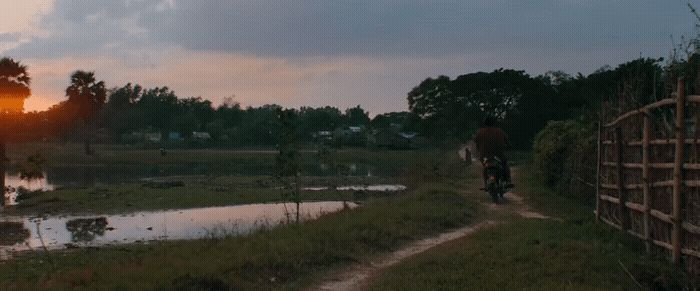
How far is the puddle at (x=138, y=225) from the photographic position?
1973 cm

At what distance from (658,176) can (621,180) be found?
1.79 metres

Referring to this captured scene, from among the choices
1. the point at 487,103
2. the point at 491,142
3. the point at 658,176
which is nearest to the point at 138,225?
the point at 491,142

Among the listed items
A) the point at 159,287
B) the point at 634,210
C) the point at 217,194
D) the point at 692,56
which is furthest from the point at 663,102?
the point at 217,194

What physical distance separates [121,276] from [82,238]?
13671mm

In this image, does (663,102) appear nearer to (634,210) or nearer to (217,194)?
(634,210)

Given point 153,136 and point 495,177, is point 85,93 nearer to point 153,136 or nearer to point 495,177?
point 153,136

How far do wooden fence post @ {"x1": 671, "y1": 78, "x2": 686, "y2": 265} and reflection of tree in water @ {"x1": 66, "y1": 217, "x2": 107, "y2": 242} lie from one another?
17.3 metres

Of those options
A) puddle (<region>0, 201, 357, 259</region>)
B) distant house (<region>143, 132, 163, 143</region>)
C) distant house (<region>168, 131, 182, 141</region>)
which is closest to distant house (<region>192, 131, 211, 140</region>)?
distant house (<region>168, 131, 182, 141</region>)

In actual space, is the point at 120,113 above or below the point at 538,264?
above

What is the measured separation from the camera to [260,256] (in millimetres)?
9867

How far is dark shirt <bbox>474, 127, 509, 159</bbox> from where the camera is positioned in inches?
639

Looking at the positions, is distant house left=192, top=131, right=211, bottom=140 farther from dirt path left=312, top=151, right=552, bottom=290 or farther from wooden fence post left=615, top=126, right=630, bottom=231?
wooden fence post left=615, top=126, right=630, bottom=231

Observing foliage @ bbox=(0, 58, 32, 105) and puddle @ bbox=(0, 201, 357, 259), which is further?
foliage @ bbox=(0, 58, 32, 105)

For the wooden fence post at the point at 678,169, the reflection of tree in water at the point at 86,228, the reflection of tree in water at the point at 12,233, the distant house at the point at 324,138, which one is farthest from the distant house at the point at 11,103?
the wooden fence post at the point at 678,169
